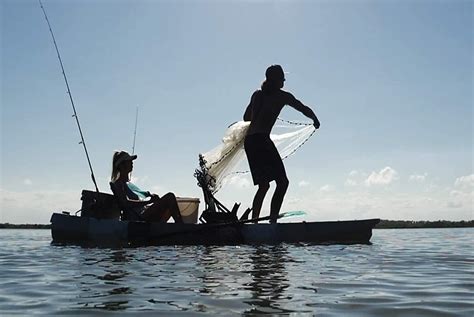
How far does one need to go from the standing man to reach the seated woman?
1663 mm

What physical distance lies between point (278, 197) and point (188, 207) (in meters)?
2.37

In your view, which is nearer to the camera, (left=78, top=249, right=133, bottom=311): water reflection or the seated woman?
(left=78, top=249, right=133, bottom=311): water reflection

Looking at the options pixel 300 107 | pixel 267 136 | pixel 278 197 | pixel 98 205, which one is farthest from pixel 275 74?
pixel 98 205

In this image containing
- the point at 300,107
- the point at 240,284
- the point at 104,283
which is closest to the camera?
the point at 240,284

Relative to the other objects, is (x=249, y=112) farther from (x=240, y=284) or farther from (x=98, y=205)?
(x=240, y=284)

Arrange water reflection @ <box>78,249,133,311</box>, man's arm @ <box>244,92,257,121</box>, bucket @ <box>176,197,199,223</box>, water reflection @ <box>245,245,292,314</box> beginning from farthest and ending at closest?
bucket @ <box>176,197,199,223</box> → man's arm @ <box>244,92,257,121</box> → water reflection @ <box>78,249,133,311</box> → water reflection @ <box>245,245,292,314</box>

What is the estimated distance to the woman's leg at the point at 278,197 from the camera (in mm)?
9789

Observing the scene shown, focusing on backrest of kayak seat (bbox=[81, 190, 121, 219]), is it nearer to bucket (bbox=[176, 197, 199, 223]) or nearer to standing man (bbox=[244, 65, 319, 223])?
bucket (bbox=[176, 197, 199, 223])

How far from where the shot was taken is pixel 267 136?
10008 mm

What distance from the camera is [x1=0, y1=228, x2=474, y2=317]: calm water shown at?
12.4ft

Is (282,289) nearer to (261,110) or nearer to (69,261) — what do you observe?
(69,261)

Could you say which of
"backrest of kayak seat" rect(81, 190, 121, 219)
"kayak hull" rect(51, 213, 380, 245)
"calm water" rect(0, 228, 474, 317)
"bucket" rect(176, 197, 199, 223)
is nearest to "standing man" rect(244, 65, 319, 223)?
"kayak hull" rect(51, 213, 380, 245)

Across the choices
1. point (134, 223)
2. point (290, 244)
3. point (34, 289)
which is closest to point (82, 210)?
point (134, 223)

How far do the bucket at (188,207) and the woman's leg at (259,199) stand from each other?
1.64m
